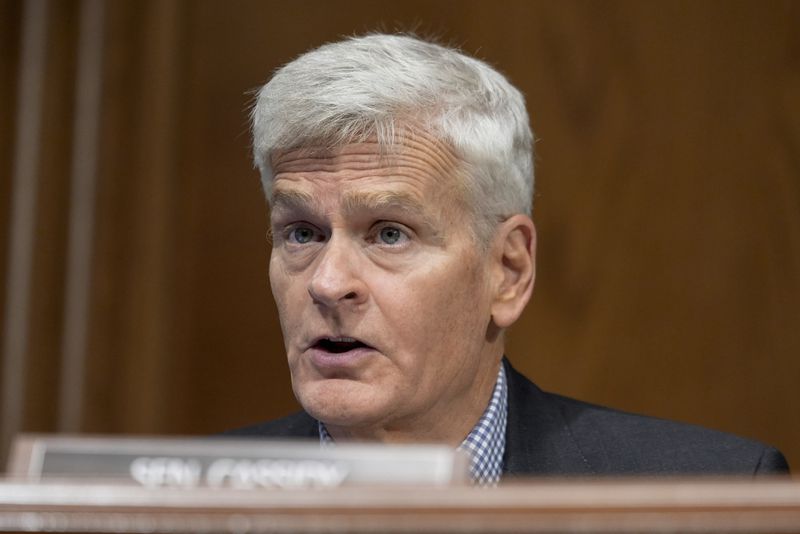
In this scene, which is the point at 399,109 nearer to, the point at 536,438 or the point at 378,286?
the point at 378,286

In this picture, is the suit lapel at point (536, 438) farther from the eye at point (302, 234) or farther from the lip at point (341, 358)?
the eye at point (302, 234)

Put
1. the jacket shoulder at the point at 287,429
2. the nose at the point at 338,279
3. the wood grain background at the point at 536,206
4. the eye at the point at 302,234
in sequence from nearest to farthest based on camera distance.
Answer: the nose at the point at 338,279 → the eye at the point at 302,234 → the jacket shoulder at the point at 287,429 → the wood grain background at the point at 536,206

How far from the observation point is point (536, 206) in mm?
2787

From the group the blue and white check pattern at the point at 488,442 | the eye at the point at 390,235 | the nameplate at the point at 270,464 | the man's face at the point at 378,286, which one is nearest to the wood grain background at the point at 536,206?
the blue and white check pattern at the point at 488,442

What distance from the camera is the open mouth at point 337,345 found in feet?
5.69

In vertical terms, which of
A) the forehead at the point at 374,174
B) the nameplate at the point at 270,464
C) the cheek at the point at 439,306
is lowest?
the cheek at the point at 439,306

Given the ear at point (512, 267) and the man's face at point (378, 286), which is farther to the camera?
the ear at point (512, 267)

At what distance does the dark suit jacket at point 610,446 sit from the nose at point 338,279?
0.43 metres

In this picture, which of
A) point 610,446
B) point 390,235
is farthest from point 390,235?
point 610,446

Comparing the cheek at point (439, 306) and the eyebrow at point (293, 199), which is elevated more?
the eyebrow at point (293, 199)

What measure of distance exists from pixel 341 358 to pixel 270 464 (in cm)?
69

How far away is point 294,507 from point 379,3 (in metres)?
2.14

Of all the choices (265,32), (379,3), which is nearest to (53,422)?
(265,32)

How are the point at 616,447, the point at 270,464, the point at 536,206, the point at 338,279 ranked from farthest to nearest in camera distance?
the point at 536,206 < the point at 616,447 < the point at 338,279 < the point at 270,464
